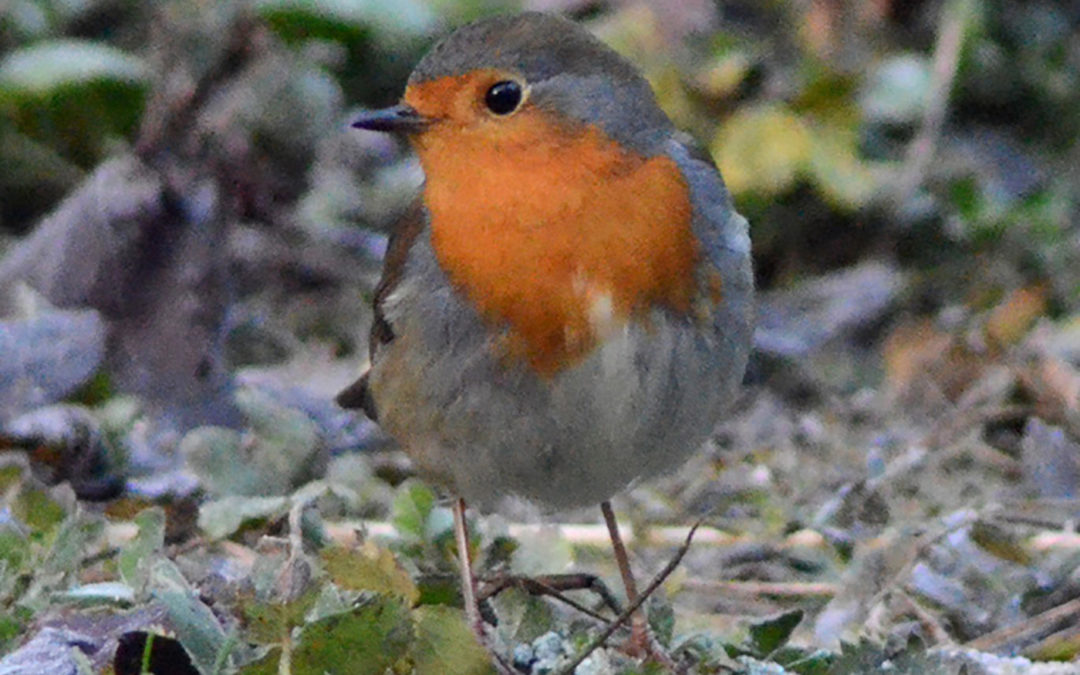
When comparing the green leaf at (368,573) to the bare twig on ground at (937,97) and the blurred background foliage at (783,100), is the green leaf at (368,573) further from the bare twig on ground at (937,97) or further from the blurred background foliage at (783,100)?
the bare twig on ground at (937,97)

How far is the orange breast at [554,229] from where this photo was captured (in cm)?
321

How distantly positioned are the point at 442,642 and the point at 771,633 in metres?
0.72

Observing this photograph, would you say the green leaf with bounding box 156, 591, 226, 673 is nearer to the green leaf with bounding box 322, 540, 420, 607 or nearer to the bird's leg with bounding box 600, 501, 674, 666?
the green leaf with bounding box 322, 540, 420, 607

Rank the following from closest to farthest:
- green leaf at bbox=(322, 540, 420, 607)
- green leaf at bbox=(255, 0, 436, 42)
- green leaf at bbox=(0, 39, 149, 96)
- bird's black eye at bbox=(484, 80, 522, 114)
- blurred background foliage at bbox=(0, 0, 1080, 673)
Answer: green leaf at bbox=(322, 540, 420, 607), blurred background foliage at bbox=(0, 0, 1080, 673), bird's black eye at bbox=(484, 80, 522, 114), green leaf at bbox=(0, 39, 149, 96), green leaf at bbox=(255, 0, 436, 42)

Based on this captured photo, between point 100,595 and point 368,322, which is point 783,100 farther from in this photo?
point 100,595

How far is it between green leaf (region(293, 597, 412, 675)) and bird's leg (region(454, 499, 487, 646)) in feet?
0.96

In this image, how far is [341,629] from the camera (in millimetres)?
2701

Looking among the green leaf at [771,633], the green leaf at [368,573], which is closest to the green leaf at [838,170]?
the green leaf at [771,633]

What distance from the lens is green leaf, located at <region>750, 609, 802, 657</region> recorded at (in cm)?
324

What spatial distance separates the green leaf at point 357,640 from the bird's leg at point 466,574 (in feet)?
0.96

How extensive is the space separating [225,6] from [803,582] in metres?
3.14

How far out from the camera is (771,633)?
3.25m

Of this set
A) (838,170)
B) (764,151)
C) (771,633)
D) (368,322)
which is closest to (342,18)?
(368,322)

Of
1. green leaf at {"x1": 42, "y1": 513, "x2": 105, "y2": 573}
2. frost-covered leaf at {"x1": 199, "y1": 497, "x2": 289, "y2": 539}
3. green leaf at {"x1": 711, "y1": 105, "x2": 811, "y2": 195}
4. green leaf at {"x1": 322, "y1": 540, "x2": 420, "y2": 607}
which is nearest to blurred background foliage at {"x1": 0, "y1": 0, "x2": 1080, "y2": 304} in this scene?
green leaf at {"x1": 711, "y1": 105, "x2": 811, "y2": 195}
